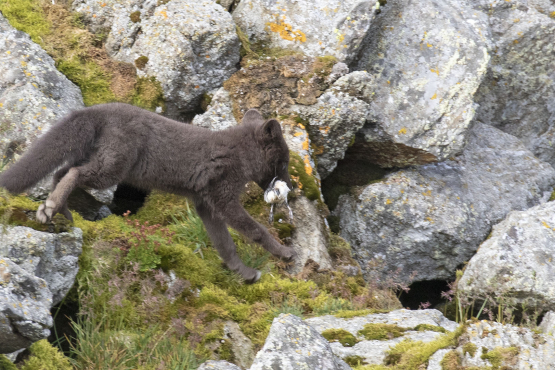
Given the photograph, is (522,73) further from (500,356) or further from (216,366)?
(216,366)

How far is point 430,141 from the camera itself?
875 cm

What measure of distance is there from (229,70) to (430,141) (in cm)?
342

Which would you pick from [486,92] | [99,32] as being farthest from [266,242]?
[486,92]

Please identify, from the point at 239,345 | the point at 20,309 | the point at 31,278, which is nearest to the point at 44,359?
the point at 31,278

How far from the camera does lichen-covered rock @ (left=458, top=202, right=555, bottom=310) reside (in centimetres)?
712

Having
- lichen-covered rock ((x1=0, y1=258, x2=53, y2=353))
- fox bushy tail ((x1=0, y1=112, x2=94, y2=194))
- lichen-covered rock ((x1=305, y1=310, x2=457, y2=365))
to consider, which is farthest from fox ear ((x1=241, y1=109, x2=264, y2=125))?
lichen-covered rock ((x1=0, y1=258, x2=53, y2=353))

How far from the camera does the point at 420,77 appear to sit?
29.4 feet

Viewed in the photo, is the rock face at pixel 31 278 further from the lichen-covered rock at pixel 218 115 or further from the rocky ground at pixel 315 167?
the lichen-covered rock at pixel 218 115

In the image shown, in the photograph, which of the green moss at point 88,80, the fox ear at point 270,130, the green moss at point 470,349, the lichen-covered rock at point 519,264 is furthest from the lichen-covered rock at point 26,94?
the lichen-covered rock at point 519,264

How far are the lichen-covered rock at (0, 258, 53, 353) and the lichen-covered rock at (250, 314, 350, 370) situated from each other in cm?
154

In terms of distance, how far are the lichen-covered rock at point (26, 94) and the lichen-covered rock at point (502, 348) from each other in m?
4.97

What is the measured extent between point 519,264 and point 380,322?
300cm

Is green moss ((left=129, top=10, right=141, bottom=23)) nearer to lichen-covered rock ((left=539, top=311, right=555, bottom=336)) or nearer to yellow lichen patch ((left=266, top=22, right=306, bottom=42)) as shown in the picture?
yellow lichen patch ((left=266, top=22, right=306, bottom=42))

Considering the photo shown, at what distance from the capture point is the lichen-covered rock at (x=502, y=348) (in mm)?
4270
